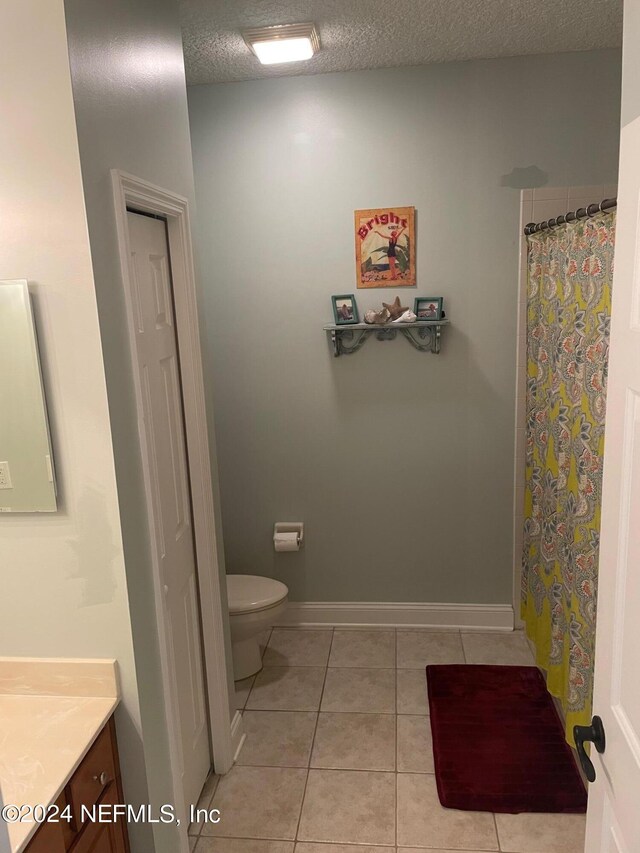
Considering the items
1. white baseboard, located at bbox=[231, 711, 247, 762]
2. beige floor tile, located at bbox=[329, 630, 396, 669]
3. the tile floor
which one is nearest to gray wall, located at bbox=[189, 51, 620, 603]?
beige floor tile, located at bbox=[329, 630, 396, 669]

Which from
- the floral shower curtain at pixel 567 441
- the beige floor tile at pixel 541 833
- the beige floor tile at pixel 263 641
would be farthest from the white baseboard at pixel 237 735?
the floral shower curtain at pixel 567 441

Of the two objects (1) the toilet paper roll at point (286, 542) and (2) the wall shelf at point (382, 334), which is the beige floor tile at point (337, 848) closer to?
(1) the toilet paper roll at point (286, 542)

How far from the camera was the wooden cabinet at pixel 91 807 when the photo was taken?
1.46 meters

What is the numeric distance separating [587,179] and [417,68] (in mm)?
960

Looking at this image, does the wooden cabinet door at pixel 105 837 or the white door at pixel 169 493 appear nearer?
the wooden cabinet door at pixel 105 837

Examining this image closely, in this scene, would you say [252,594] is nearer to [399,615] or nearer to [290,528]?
[290,528]

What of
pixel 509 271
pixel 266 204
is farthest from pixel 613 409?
pixel 266 204

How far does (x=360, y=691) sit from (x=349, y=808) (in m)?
0.71

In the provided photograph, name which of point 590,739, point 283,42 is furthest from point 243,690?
point 283,42

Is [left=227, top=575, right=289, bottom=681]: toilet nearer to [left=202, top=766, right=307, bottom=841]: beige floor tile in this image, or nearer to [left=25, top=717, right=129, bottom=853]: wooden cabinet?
[left=202, top=766, right=307, bottom=841]: beige floor tile

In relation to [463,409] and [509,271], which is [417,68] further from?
[463,409]

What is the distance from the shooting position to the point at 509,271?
3246 millimetres

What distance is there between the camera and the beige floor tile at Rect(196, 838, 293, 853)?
2244mm

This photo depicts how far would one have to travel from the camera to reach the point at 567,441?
2.53m
